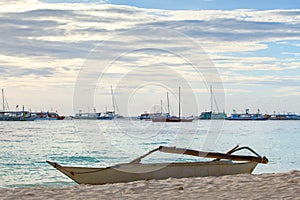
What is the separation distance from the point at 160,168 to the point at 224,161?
2048 mm

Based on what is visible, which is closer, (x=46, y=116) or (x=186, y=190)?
(x=186, y=190)

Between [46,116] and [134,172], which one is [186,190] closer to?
[134,172]

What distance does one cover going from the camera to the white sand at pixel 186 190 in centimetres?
921

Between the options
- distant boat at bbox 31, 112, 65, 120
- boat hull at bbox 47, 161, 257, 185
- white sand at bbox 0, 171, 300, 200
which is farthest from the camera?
distant boat at bbox 31, 112, 65, 120

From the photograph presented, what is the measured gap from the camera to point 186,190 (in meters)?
9.95

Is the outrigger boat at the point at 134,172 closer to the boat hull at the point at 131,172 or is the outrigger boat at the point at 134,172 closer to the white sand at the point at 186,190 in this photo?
the boat hull at the point at 131,172

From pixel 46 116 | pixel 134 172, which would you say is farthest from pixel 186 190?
pixel 46 116

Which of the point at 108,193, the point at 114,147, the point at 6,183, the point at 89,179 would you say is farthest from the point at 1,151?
the point at 108,193

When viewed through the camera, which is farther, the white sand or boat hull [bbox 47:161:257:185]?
boat hull [bbox 47:161:257:185]

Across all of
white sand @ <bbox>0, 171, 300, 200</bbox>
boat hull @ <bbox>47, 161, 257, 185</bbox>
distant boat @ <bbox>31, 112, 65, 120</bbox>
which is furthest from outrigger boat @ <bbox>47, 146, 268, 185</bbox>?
distant boat @ <bbox>31, 112, 65, 120</bbox>

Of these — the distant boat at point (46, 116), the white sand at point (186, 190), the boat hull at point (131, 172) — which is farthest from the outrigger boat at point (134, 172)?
the distant boat at point (46, 116)

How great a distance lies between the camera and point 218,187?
1023 cm

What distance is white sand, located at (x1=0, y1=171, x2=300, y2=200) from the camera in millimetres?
9211

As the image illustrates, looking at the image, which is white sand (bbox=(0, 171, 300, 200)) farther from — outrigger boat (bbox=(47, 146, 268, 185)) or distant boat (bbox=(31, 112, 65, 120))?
distant boat (bbox=(31, 112, 65, 120))
